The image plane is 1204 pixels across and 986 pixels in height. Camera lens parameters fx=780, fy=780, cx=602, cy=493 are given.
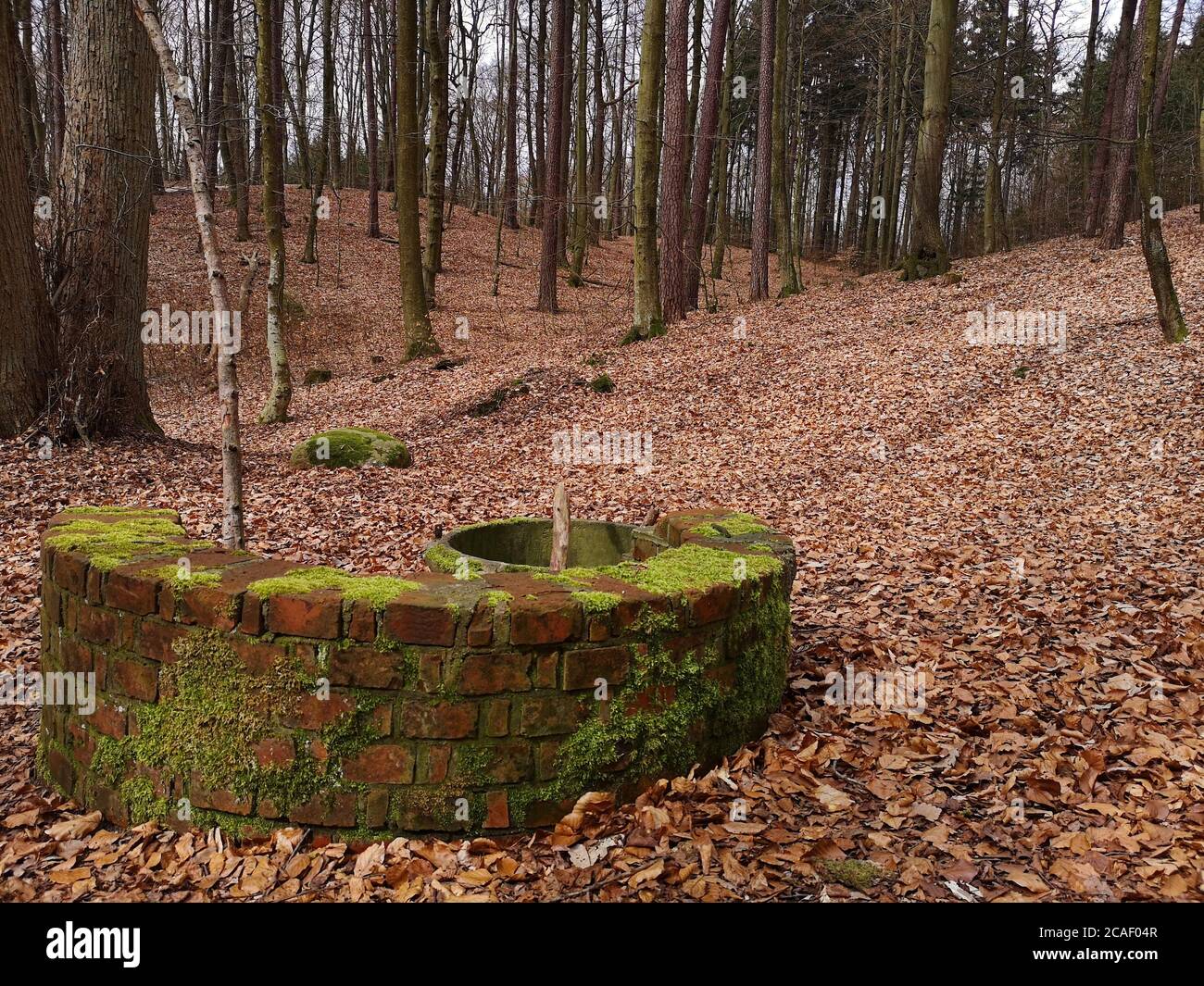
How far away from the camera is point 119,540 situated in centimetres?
378

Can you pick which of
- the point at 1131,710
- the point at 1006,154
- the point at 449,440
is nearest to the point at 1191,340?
the point at 1131,710

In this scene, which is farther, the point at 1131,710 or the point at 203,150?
the point at 203,150

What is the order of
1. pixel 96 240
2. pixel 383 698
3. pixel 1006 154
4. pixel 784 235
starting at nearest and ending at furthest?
pixel 383 698
pixel 96 240
pixel 784 235
pixel 1006 154

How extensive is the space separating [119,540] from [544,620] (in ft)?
7.38

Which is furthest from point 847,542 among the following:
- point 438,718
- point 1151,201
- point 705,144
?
point 705,144

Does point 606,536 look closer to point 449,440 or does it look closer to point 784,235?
point 449,440

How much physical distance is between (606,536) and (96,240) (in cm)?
662

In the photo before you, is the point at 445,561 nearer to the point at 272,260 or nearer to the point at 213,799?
the point at 213,799

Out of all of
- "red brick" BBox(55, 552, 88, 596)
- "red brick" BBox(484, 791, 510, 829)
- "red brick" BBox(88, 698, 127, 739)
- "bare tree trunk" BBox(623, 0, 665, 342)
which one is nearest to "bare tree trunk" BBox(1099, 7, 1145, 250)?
"bare tree trunk" BBox(623, 0, 665, 342)

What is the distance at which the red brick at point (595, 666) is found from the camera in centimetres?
312

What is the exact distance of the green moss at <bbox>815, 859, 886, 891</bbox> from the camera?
9.22 ft

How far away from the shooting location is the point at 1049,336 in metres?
11.3

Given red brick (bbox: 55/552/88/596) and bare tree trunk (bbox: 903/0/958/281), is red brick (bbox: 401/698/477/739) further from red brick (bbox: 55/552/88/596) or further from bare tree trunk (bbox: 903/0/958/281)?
bare tree trunk (bbox: 903/0/958/281)
